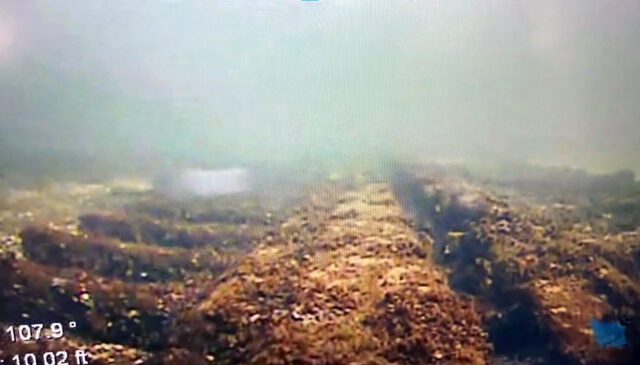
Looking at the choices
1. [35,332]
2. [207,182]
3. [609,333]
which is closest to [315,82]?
[207,182]

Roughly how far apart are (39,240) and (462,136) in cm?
134

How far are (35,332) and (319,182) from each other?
3.10 ft

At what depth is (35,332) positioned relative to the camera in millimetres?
2410

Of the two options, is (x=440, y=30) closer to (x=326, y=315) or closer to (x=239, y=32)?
(x=239, y=32)

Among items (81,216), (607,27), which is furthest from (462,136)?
(81,216)

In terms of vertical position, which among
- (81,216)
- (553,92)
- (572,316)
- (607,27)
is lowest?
(572,316)

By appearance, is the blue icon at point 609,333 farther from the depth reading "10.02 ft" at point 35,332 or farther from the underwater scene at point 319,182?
the depth reading "10.02 ft" at point 35,332

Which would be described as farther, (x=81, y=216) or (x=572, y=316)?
(x=572, y=316)

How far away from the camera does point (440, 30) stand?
266 centimetres

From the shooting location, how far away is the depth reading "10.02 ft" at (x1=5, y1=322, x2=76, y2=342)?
2.40 meters

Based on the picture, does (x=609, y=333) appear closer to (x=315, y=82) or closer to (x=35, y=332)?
(x=315, y=82)

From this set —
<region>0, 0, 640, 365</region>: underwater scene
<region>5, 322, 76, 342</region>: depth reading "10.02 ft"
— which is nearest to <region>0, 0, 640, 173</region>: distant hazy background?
<region>0, 0, 640, 365</region>: underwater scene

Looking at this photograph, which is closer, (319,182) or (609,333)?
(319,182)

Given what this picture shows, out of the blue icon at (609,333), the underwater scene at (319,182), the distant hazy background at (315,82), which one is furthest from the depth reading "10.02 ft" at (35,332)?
the blue icon at (609,333)
